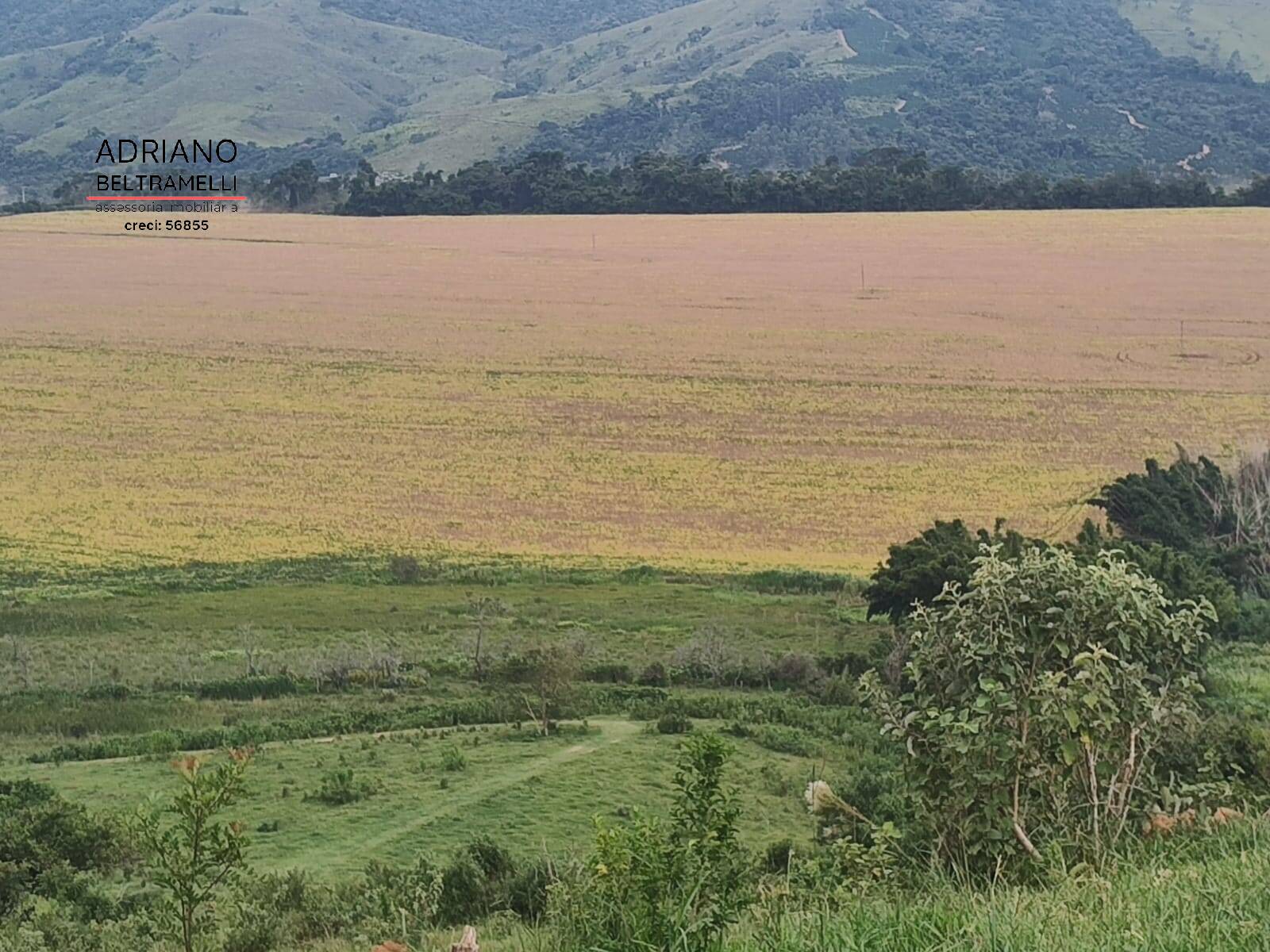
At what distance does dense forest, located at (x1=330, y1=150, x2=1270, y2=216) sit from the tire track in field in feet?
159

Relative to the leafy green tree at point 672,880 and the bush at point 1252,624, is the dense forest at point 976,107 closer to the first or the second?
the bush at point 1252,624

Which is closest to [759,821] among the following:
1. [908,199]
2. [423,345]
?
[423,345]

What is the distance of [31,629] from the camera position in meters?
20.4

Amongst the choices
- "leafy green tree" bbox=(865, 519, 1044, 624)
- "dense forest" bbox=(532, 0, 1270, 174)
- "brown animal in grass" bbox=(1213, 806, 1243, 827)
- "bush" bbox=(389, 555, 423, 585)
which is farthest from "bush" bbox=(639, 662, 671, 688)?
"dense forest" bbox=(532, 0, 1270, 174)

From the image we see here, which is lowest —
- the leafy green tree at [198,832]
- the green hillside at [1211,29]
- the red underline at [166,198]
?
the leafy green tree at [198,832]

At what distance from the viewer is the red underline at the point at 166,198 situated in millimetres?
64562

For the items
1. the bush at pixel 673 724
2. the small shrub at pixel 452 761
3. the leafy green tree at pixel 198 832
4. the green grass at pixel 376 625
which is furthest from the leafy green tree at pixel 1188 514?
the leafy green tree at pixel 198 832

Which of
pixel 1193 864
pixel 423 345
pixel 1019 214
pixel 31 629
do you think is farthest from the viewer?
pixel 1019 214

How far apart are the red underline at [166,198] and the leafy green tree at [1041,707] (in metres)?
64.2

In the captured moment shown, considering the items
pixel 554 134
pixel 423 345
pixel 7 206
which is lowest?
pixel 423 345

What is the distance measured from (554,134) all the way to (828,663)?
301ft

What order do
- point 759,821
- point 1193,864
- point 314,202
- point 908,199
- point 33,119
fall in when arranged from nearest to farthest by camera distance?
1. point 1193,864
2. point 759,821
3. point 908,199
4. point 314,202
5. point 33,119

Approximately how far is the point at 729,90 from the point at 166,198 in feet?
182

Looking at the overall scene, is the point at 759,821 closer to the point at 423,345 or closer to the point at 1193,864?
the point at 1193,864
